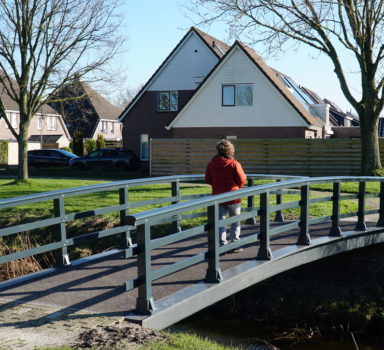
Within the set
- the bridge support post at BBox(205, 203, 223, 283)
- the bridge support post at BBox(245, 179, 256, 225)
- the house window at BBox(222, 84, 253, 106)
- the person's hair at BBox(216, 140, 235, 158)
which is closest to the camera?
the bridge support post at BBox(205, 203, 223, 283)

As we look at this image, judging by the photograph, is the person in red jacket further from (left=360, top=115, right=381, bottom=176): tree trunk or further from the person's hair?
(left=360, top=115, right=381, bottom=176): tree trunk

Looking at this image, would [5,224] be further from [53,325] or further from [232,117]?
[232,117]

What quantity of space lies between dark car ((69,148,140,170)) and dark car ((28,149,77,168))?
2403mm

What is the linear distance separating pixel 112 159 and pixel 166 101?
5.81m

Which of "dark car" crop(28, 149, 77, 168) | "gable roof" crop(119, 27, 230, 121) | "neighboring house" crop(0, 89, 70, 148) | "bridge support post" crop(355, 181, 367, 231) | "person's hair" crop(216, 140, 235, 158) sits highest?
"gable roof" crop(119, 27, 230, 121)

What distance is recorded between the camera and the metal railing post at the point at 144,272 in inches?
204

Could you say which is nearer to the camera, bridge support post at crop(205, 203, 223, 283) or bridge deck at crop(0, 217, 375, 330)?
bridge deck at crop(0, 217, 375, 330)

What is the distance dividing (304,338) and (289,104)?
20095 millimetres

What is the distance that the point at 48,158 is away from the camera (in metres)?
32.8

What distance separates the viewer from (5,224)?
1373cm

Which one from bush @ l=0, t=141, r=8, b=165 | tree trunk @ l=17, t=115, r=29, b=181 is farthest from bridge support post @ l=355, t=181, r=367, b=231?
bush @ l=0, t=141, r=8, b=165

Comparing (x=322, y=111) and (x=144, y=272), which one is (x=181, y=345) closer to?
(x=144, y=272)

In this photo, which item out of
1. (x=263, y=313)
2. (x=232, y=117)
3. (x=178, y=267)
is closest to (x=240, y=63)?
(x=232, y=117)

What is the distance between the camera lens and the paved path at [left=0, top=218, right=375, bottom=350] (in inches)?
191
